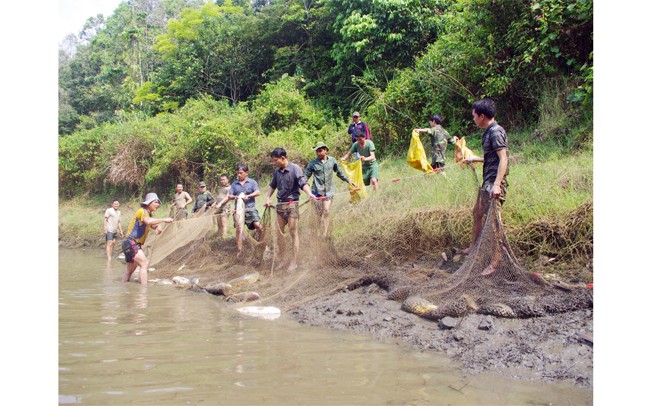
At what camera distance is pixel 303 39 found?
798 inches

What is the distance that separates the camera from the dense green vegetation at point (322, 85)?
380 inches

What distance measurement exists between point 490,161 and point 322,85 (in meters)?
13.8

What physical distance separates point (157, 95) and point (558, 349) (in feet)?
74.6

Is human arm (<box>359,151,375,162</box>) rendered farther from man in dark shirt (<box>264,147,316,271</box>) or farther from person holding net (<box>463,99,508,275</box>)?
person holding net (<box>463,99,508,275</box>)

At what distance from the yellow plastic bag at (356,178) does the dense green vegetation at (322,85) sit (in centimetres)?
262

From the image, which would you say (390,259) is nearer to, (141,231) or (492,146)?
(492,146)

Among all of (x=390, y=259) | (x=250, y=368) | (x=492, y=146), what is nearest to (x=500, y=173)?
(x=492, y=146)

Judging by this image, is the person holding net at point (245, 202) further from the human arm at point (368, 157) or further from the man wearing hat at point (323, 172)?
the human arm at point (368, 157)

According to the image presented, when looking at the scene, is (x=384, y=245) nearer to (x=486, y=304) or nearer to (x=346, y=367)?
(x=486, y=304)

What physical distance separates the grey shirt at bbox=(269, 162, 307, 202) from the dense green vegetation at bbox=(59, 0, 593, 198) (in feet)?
12.2

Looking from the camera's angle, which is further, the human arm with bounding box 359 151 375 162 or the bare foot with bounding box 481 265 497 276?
the human arm with bounding box 359 151 375 162

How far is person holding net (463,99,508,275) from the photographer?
494 centimetres

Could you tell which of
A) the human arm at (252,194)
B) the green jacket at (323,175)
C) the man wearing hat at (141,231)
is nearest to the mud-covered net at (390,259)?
the green jacket at (323,175)

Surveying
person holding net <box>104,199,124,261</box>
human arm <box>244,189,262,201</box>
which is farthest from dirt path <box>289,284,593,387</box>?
person holding net <box>104,199,124,261</box>
